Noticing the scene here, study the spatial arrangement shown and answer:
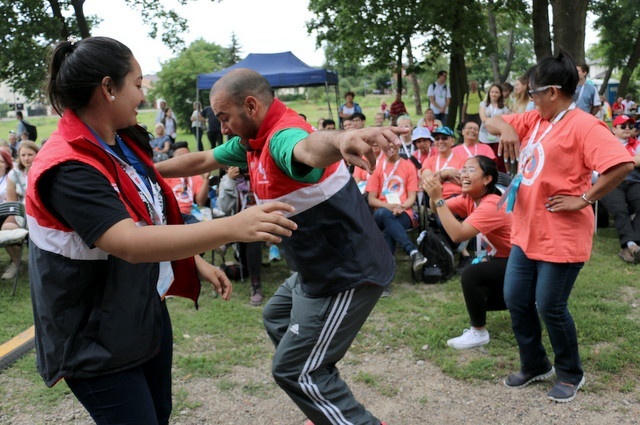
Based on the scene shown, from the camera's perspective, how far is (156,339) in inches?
80.7

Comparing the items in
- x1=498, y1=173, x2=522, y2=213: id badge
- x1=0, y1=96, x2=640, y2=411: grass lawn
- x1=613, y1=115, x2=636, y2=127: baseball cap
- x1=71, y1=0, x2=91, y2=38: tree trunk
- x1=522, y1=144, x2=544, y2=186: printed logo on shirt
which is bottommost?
x1=0, y1=96, x2=640, y2=411: grass lawn

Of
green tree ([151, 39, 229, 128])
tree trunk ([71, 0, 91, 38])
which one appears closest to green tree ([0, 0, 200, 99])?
tree trunk ([71, 0, 91, 38])

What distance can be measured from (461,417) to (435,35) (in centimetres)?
1636

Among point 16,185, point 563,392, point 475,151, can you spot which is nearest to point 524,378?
point 563,392

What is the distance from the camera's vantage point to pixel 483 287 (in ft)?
14.5

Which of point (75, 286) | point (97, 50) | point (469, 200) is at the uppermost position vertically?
point (97, 50)

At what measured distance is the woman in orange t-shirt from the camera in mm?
3330

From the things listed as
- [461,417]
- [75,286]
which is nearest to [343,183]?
[75,286]

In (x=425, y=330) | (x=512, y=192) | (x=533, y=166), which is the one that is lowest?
(x=425, y=330)

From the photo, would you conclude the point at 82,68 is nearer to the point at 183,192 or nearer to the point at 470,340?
the point at 470,340

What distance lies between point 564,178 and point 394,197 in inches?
147

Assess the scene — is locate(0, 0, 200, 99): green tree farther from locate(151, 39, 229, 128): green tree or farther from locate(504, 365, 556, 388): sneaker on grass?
locate(151, 39, 229, 128): green tree

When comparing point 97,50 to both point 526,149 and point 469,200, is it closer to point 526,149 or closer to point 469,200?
point 526,149

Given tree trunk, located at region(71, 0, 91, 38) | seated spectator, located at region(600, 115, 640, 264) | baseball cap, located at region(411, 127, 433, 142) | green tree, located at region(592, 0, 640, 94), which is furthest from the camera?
green tree, located at region(592, 0, 640, 94)
